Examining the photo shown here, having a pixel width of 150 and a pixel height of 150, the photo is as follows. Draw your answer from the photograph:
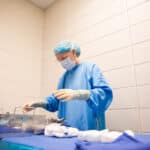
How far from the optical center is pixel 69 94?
92 cm

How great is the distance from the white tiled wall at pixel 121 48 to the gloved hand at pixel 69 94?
493 millimetres

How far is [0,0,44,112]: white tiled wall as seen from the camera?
5.97ft

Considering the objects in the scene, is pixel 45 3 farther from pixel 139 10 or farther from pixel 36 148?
pixel 36 148

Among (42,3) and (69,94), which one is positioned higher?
(42,3)

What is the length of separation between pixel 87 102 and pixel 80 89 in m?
0.17

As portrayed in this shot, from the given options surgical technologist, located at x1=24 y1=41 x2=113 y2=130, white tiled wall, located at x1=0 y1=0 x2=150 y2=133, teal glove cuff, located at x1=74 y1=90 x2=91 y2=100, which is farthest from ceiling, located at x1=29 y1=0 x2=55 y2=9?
teal glove cuff, located at x1=74 y1=90 x2=91 y2=100

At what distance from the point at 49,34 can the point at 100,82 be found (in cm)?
124

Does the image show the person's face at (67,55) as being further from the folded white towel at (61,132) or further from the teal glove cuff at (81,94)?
the folded white towel at (61,132)

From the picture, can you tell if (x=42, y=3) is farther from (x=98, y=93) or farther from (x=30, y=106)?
(x=98, y=93)

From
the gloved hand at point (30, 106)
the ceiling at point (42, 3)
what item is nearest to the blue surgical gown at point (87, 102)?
the gloved hand at point (30, 106)

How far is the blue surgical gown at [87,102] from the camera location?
1.08 meters

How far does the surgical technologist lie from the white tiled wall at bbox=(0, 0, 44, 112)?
24.0 inches

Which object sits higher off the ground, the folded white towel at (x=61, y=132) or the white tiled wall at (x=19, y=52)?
the white tiled wall at (x=19, y=52)

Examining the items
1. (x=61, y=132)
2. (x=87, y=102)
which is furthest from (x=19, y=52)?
(x=61, y=132)
